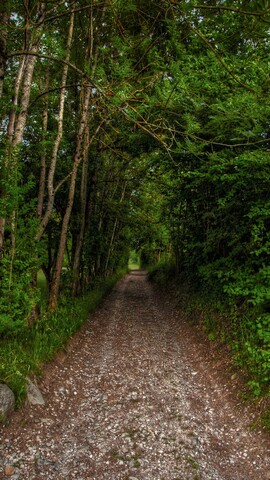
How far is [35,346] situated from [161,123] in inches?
174

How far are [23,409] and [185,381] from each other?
294 centimetres

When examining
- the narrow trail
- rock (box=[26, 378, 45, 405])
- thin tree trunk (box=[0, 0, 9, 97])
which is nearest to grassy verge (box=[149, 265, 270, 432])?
the narrow trail

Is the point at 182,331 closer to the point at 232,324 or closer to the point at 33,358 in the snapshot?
the point at 232,324

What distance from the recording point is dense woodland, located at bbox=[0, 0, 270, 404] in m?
3.95

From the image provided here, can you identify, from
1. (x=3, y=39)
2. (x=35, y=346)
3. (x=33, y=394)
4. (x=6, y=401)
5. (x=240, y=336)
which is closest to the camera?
(x=6, y=401)

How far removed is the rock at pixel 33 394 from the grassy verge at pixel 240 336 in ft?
10.2

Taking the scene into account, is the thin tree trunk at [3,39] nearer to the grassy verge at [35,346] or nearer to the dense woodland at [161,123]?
the dense woodland at [161,123]

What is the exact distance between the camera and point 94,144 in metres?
12.4

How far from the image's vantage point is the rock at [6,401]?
12.8ft

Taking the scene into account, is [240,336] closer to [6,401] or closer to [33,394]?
[33,394]

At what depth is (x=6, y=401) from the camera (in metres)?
3.97

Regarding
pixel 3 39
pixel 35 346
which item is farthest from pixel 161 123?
pixel 35 346

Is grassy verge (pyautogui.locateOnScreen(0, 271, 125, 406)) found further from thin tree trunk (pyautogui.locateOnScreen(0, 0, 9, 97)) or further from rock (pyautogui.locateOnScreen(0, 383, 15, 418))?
thin tree trunk (pyautogui.locateOnScreen(0, 0, 9, 97))

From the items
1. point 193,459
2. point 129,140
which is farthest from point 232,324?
point 129,140
